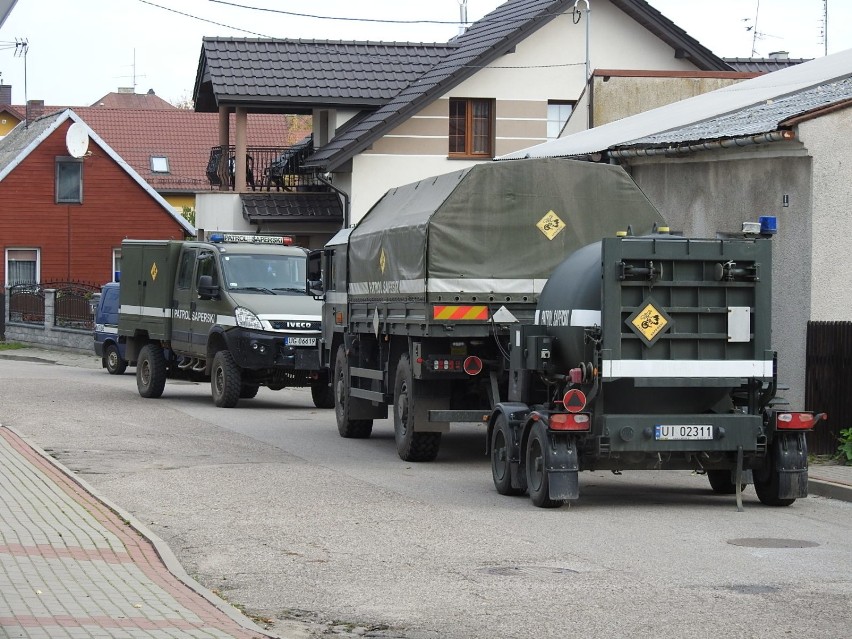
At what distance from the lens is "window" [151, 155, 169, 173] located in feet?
234

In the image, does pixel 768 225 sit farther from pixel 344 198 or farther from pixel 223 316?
pixel 344 198

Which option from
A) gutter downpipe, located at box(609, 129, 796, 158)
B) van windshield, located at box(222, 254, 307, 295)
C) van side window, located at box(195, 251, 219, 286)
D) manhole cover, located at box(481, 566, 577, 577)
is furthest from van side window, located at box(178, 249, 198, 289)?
manhole cover, located at box(481, 566, 577, 577)

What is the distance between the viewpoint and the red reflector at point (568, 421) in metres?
12.4

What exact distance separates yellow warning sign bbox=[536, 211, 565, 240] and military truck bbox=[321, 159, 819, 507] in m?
0.01

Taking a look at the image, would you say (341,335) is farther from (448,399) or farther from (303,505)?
(303,505)

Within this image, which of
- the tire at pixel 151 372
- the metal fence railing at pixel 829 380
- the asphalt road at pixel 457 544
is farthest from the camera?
the tire at pixel 151 372

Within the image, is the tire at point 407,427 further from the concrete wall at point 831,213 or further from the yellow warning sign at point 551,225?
the concrete wall at point 831,213

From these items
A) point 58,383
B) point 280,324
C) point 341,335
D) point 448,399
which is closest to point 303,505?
point 448,399

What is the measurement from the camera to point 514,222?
1579 cm

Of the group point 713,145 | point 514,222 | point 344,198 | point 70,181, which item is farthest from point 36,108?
point 514,222

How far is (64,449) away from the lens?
17.3 meters

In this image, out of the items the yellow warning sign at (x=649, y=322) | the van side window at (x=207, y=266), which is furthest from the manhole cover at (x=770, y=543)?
the van side window at (x=207, y=266)

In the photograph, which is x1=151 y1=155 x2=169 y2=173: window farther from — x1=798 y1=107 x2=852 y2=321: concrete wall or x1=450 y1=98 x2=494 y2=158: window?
x1=798 y1=107 x2=852 y2=321: concrete wall

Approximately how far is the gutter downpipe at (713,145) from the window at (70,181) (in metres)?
38.2
